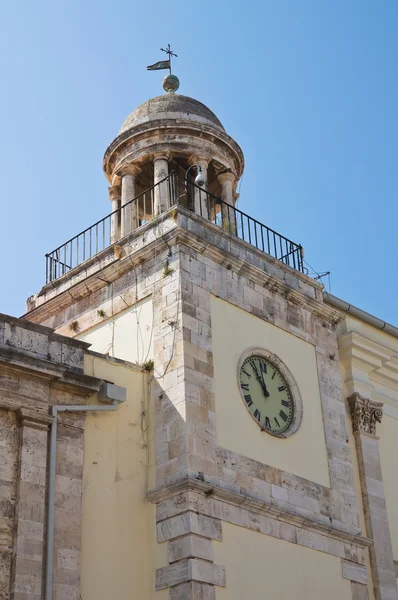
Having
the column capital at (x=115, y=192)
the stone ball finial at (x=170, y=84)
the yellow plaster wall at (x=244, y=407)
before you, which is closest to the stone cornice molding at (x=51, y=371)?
the yellow plaster wall at (x=244, y=407)

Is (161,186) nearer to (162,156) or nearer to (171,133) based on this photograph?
(162,156)

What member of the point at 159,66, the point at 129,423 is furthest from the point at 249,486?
the point at 159,66

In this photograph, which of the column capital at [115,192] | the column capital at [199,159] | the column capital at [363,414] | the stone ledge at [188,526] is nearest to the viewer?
the stone ledge at [188,526]

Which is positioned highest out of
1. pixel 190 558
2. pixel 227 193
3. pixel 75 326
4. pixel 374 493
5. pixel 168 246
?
pixel 227 193

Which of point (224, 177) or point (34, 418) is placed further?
point (224, 177)

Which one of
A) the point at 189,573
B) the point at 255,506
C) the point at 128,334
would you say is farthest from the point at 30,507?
the point at 128,334

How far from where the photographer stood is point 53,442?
1356cm

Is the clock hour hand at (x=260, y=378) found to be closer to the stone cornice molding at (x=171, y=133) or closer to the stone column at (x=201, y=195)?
the stone column at (x=201, y=195)

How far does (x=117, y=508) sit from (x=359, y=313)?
23.2 ft

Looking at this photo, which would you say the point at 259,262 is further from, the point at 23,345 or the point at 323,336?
the point at 23,345

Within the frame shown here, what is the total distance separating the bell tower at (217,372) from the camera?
46.3ft

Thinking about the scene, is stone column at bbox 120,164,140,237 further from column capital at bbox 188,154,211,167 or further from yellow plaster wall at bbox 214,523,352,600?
yellow plaster wall at bbox 214,523,352,600

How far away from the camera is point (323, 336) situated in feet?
58.5

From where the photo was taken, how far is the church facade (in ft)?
44.1
